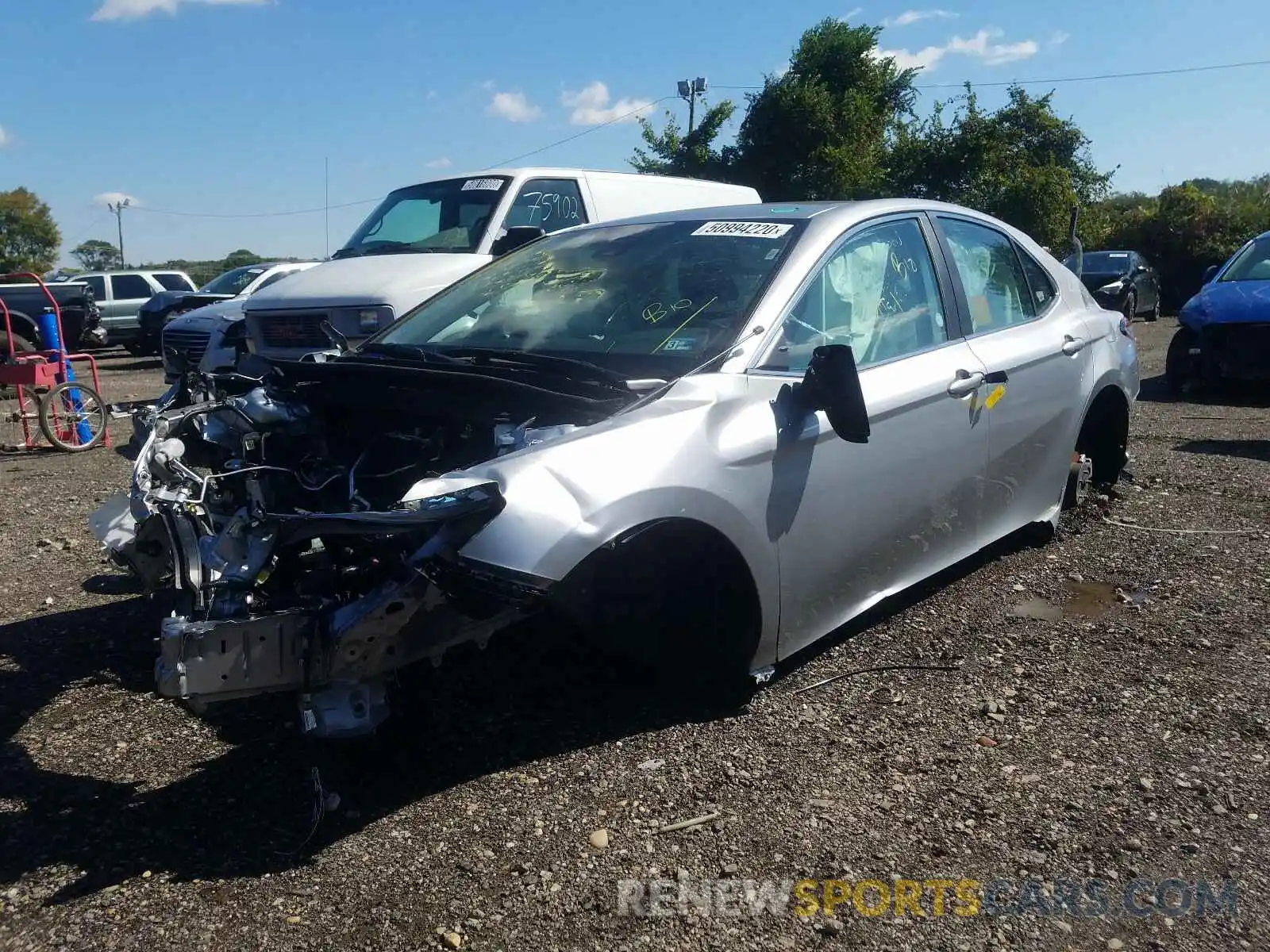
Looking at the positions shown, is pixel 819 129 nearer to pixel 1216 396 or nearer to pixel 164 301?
pixel 164 301

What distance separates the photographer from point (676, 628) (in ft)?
11.1

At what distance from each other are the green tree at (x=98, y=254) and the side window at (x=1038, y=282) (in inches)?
3023

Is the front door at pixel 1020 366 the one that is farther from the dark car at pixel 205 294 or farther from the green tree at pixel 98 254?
the green tree at pixel 98 254

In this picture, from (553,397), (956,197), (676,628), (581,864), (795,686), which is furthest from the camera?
(956,197)

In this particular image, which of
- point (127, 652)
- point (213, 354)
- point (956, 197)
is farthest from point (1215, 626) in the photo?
point (956, 197)

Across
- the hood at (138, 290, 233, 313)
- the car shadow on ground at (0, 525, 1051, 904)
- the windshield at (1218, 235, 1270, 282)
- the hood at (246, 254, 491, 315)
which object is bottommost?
the car shadow on ground at (0, 525, 1051, 904)

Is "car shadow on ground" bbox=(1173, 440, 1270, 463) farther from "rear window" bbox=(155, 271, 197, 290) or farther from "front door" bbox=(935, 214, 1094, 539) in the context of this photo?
"rear window" bbox=(155, 271, 197, 290)

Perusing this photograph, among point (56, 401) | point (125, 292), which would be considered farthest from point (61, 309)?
point (56, 401)

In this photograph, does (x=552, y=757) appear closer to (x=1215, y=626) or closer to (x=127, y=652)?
(x=127, y=652)

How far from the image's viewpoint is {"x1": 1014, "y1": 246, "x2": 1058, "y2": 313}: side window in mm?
4996

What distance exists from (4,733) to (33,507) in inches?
157

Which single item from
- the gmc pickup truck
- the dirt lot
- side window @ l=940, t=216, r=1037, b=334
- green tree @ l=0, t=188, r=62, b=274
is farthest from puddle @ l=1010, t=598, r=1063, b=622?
green tree @ l=0, t=188, r=62, b=274

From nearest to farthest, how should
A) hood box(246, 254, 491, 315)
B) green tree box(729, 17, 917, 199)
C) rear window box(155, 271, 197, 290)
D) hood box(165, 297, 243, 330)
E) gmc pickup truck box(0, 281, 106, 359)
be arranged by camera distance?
hood box(246, 254, 491, 315) < hood box(165, 297, 243, 330) < gmc pickup truck box(0, 281, 106, 359) < rear window box(155, 271, 197, 290) < green tree box(729, 17, 917, 199)

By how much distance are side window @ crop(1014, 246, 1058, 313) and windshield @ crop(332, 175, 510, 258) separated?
15.2ft
